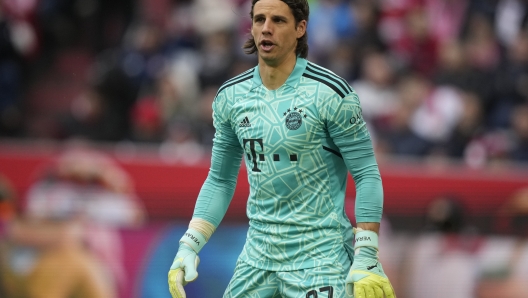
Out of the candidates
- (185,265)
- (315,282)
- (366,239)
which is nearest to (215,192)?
(185,265)

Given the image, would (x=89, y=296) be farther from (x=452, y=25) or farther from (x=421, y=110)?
(x=452, y=25)

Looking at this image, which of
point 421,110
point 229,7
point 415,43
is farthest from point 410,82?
point 229,7

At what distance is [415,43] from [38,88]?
5.36 metres

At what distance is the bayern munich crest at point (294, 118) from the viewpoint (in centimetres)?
429

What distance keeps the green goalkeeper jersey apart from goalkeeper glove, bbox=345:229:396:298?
4.1 inches

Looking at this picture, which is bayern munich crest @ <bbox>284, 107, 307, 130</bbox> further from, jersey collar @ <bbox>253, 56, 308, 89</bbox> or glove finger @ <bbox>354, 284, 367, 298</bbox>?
glove finger @ <bbox>354, 284, 367, 298</bbox>

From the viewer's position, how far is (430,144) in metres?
9.75

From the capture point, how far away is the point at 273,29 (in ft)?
14.3

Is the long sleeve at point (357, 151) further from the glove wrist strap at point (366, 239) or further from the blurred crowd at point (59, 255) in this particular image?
the blurred crowd at point (59, 255)

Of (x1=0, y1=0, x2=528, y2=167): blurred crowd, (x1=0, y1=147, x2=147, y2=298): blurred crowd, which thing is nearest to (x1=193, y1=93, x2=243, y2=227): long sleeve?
(x1=0, y1=147, x2=147, y2=298): blurred crowd

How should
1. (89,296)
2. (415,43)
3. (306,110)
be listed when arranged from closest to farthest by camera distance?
(306,110) < (89,296) < (415,43)

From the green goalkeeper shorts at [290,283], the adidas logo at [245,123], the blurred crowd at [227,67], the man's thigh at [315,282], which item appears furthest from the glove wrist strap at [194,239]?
the blurred crowd at [227,67]

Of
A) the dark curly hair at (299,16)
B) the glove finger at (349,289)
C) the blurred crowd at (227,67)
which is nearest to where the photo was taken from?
the glove finger at (349,289)

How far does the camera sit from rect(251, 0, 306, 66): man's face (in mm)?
4363
